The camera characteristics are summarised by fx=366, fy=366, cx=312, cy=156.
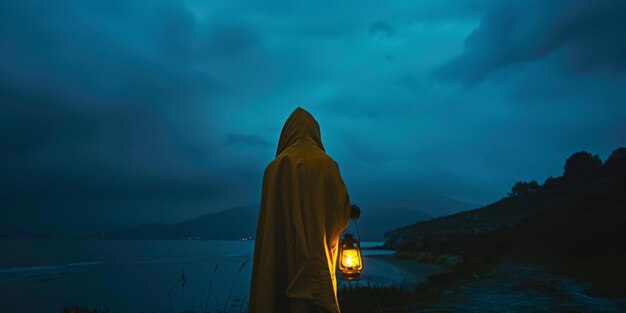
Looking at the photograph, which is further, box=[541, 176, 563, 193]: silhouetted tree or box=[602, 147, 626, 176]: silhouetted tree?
box=[541, 176, 563, 193]: silhouetted tree

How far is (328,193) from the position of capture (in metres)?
2.44

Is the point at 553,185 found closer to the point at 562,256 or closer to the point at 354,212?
the point at 562,256

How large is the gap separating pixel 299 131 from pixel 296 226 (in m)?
0.83

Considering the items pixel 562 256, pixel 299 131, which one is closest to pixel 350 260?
pixel 299 131

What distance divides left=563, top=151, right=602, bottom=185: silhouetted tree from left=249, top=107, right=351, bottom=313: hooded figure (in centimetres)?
5905

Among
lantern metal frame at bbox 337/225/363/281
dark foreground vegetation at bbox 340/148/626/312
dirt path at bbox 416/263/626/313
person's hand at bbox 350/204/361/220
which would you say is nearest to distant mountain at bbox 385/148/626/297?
dark foreground vegetation at bbox 340/148/626/312

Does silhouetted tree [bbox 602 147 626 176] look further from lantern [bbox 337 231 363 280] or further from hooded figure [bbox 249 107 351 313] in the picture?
hooded figure [bbox 249 107 351 313]

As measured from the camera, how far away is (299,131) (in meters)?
2.84

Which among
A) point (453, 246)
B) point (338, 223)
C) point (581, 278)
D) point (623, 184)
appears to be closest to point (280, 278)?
point (338, 223)

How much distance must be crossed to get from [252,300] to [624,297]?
27.9 feet

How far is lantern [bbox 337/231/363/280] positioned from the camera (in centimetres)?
288

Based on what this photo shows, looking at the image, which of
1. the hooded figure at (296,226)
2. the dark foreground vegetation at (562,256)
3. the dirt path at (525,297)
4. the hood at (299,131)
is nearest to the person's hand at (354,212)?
→ the hooded figure at (296,226)

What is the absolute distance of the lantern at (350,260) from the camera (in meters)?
2.88

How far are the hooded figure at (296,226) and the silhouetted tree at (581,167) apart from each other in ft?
194
